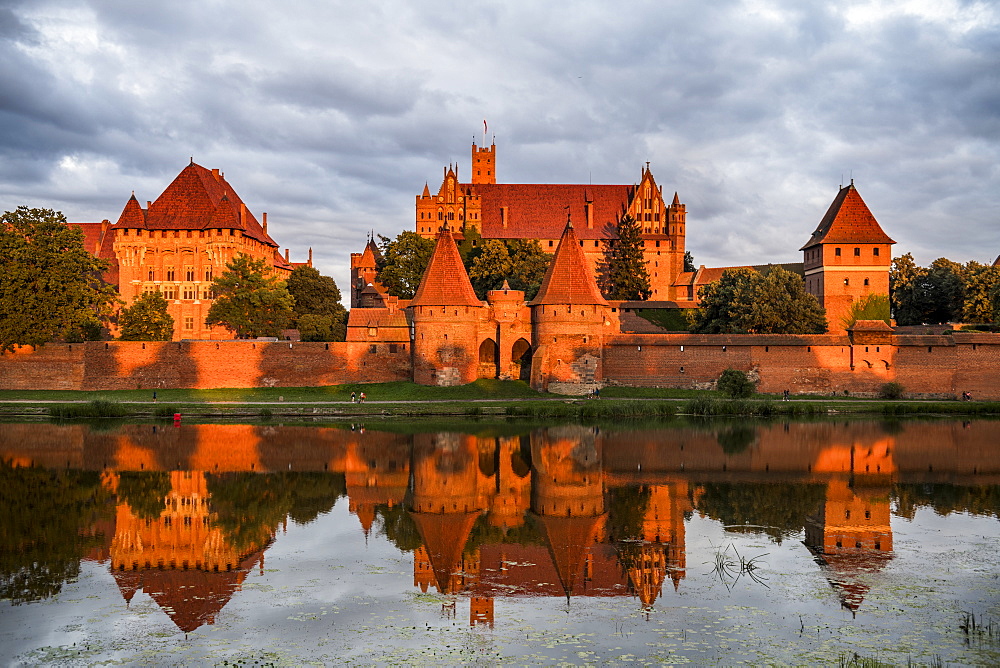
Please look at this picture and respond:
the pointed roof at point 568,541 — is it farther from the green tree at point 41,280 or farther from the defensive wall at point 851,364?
the green tree at point 41,280

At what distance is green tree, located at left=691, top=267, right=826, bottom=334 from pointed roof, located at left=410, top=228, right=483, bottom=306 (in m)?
12.9

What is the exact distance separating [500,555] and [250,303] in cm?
3983

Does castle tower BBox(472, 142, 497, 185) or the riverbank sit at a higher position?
castle tower BBox(472, 142, 497, 185)

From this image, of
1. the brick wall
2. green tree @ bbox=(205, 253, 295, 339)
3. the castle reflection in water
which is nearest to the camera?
the castle reflection in water

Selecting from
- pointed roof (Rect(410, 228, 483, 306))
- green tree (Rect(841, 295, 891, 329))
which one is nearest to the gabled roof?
pointed roof (Rect(410, 228, 483, 306))

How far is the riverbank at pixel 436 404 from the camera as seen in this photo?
115ft

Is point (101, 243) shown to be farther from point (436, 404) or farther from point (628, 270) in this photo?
point (436, 404)

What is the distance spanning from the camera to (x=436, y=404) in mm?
36406

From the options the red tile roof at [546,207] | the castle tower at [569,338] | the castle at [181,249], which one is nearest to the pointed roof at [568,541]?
the castle tower at [569,338]

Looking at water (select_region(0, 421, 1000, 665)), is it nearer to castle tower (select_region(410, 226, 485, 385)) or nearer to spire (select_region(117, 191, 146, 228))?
castle tower (select_region(410, 226, 485, 385))

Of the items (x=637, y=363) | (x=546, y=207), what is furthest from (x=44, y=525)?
(x=546, y=207)

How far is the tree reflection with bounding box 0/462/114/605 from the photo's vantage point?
12.4m

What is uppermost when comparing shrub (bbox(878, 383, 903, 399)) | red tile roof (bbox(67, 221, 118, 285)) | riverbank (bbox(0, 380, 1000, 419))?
red tile roof (bbox(67, 221, 118, 285))

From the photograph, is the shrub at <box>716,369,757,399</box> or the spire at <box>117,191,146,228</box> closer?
the shrub at <box>716,369,757,399</box>
